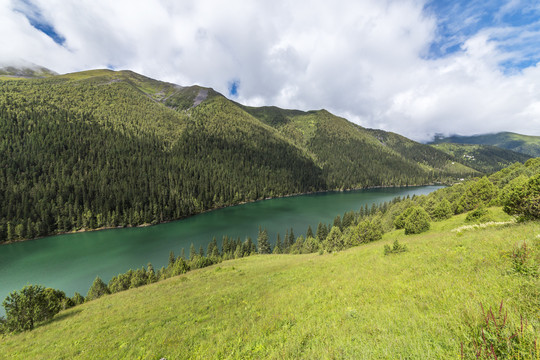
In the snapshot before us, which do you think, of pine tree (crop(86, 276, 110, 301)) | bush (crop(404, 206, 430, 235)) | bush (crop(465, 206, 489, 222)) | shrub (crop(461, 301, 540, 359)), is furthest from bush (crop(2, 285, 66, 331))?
bush (crop(465, 206, 489, 222))

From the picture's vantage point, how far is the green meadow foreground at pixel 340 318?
492 cm

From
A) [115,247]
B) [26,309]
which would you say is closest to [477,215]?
[26,309]

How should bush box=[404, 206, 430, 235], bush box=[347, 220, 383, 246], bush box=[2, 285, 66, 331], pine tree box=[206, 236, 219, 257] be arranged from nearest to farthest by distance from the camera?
bush box=[2, 285, 66, 331]
bush box=[404, 206, 430, 235]
bush box=[347, 220, 383, 246]
pine tree box=[206, 236, 219, 257]

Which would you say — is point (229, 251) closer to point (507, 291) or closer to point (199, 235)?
point (199, 235)

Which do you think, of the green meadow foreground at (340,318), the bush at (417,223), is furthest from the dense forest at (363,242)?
the green meadow foreground at (340,318)

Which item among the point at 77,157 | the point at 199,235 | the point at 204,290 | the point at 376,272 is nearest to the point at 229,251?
the point at 199,235

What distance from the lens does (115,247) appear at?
7575 centimetres

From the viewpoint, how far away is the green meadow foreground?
492 centimetres

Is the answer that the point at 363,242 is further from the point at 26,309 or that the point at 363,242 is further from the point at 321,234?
the point at 26,309

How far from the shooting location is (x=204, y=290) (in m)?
19.8

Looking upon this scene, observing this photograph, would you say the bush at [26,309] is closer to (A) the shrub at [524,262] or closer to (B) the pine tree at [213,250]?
(A) the shrub at [524,262]

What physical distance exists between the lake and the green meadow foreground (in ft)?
175

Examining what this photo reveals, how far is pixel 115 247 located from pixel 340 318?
9587 centimetres

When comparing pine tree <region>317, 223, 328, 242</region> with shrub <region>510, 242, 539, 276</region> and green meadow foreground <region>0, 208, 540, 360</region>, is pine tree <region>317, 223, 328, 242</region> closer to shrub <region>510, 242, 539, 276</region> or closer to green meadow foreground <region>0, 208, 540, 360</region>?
green meadow foreground <region>0, 208, 540, 360</region>
